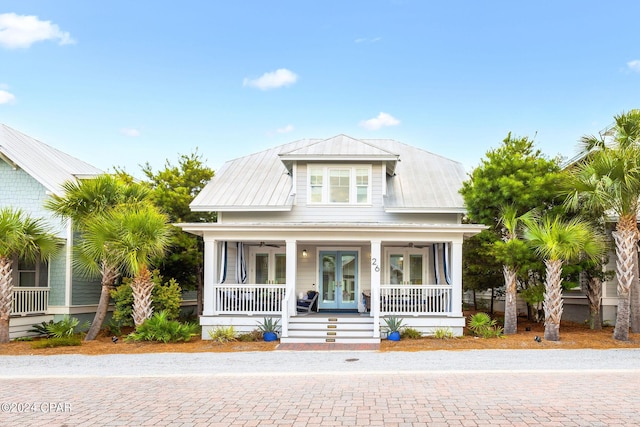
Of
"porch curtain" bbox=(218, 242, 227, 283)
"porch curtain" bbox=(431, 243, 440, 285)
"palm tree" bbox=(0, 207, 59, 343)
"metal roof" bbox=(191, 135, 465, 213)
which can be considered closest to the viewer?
"palm tree" bbox=(0, 207, 59, 343)

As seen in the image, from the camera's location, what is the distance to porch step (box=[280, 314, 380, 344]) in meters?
15.4

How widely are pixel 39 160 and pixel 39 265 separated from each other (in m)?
3.91

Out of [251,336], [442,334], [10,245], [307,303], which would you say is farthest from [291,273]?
[10,245]

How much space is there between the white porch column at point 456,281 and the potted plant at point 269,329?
5.44 meters

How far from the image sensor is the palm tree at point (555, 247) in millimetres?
14820

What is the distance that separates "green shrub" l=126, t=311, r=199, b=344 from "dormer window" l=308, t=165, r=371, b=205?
6.10 meters

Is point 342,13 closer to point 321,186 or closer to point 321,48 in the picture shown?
point 321,48

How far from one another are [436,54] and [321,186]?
27.2ft

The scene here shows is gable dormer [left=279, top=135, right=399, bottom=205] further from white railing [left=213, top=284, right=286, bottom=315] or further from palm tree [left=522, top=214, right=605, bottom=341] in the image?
palm tree [left=522, top=214, right=605, bottom=341]

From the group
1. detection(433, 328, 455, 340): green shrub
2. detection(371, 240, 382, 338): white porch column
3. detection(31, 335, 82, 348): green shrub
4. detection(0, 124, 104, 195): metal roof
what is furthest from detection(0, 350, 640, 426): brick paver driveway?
detection(0, 124, 104, 195): metal roof

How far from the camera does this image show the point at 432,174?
68.8 ft

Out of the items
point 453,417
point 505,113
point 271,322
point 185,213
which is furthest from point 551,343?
point 185,213

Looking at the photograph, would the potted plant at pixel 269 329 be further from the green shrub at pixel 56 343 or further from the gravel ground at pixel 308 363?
the green shrub at pixel 56 343

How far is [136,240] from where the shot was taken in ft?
49.8
